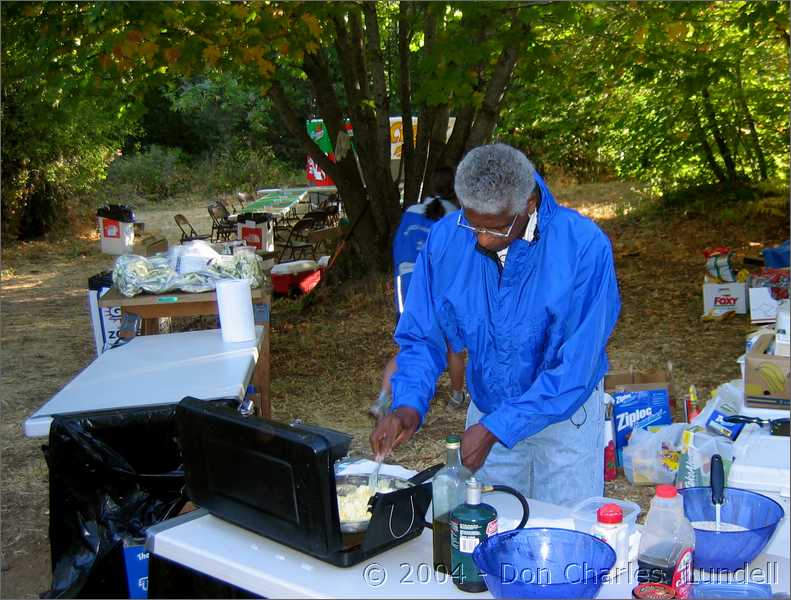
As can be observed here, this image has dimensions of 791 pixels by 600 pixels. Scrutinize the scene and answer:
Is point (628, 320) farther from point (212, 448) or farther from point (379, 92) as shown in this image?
point (212, 448)

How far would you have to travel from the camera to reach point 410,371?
8.79 feet

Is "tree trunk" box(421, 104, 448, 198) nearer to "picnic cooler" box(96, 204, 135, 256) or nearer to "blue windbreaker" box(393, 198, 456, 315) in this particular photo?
"blue windbreaker" box(393, 198, 456, 315)

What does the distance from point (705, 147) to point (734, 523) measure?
423 inches

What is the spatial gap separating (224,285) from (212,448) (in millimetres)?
2239

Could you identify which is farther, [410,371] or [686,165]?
[686,165]

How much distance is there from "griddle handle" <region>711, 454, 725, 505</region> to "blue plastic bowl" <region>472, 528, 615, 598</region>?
0.31m

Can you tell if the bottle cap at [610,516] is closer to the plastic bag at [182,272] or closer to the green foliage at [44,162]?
the plastic bag at [182,272]

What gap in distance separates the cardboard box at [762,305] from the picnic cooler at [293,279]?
5172 mm

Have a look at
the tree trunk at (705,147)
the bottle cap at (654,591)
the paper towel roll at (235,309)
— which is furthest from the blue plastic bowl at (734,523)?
the tree trunk at (705,147)

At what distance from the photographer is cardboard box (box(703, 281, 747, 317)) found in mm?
8031

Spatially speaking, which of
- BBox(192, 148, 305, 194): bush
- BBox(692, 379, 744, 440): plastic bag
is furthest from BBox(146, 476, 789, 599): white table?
BBox(192, 148, 305, 194): bush

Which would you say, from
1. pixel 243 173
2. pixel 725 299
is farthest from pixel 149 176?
pixel 725 299

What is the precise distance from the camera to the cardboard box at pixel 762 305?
20.0 feet

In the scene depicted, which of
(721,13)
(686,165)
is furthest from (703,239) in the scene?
(721,13)
